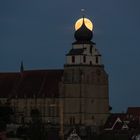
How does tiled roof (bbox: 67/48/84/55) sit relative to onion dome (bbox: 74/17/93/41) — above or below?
below

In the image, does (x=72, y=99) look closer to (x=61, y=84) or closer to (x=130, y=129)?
(x=61, y=84)

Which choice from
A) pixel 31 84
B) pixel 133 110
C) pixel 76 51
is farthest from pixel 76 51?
pixel 133 110

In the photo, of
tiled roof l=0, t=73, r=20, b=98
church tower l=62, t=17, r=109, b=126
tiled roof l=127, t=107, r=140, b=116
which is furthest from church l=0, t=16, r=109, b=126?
tiled roof l=127, t=107, r=140, b=116

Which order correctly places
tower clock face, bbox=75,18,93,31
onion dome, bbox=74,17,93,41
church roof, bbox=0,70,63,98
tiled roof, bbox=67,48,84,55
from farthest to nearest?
1. tower clock face, bbox=75,18,93,31
2. church roof, bbox=0,70,63,98
3. onion dome, bbox=74,17,93,41
4. tiled roof, bbox=67,48,84,55

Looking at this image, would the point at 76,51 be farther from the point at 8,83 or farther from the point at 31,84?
the point at 8,83

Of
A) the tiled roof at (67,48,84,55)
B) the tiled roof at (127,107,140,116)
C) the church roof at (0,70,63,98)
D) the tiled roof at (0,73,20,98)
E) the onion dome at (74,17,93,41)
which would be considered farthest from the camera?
the tiled roof at (0,73,20,98)

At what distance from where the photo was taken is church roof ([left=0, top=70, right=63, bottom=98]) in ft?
423

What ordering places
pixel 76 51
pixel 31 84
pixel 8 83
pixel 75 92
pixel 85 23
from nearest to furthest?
pixel 75 92 → pixel 76 51 → pixel 85 23 → pixel 31 84 → pixel 8 83

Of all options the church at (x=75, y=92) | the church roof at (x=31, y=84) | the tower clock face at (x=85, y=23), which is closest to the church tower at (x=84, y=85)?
the church at (x=75, y=92)

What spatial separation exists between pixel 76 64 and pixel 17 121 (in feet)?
31.7

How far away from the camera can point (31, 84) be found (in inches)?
5172

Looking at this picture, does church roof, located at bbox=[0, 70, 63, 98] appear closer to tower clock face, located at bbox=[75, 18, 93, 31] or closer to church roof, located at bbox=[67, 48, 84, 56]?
church roof, located at bbox=[67, 48, 84, 56]

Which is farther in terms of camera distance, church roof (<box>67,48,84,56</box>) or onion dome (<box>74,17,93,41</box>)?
onion dome (<box>74,17,93,41</box>)

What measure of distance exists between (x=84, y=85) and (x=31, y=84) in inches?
298
